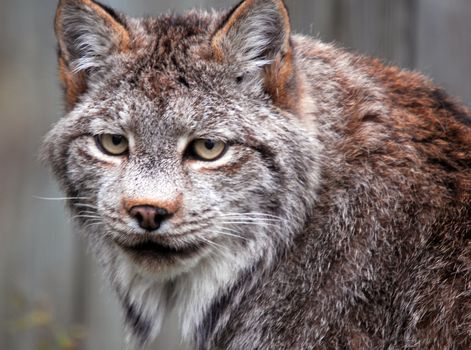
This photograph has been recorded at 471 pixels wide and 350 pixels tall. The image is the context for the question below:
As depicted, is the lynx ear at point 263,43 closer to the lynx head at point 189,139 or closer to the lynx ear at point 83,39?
the lynx head at point 189,139

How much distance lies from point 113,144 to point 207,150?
1.93 feet

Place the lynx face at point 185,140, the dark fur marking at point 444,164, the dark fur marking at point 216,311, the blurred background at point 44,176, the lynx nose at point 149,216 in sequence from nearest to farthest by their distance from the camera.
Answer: the lynx nose at point 149,216 < the lynx face at point 185,140 < the dark fur marking at point 444,164 < the dark fur marking at point 216,311 < the blurred background at point 44,176

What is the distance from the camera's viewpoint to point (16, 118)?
9.22 metres

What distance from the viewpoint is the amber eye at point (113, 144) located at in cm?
590

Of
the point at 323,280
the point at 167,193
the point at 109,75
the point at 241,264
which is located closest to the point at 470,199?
the point at 323,280

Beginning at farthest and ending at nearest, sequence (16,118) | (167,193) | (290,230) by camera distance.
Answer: (16,118), (290,230), (167,193)

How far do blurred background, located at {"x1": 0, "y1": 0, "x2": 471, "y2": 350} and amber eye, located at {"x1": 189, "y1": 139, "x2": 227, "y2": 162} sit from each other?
333 centimetres

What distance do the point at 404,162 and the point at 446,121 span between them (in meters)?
0.43

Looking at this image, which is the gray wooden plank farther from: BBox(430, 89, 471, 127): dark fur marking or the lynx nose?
the lynx nose

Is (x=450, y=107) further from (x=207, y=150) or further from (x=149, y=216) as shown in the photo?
(x=149, y=216)

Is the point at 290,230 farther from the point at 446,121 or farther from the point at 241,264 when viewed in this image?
the point at 446,121

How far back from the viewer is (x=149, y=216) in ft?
18.2

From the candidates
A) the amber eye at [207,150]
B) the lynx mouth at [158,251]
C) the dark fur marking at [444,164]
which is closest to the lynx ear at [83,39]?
the amber eye at [207,150]

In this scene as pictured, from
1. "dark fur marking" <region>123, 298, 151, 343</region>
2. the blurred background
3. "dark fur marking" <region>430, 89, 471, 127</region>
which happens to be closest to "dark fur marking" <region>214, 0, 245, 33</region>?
"dark fur marking" <region>430, 89, 471, 127</region>
